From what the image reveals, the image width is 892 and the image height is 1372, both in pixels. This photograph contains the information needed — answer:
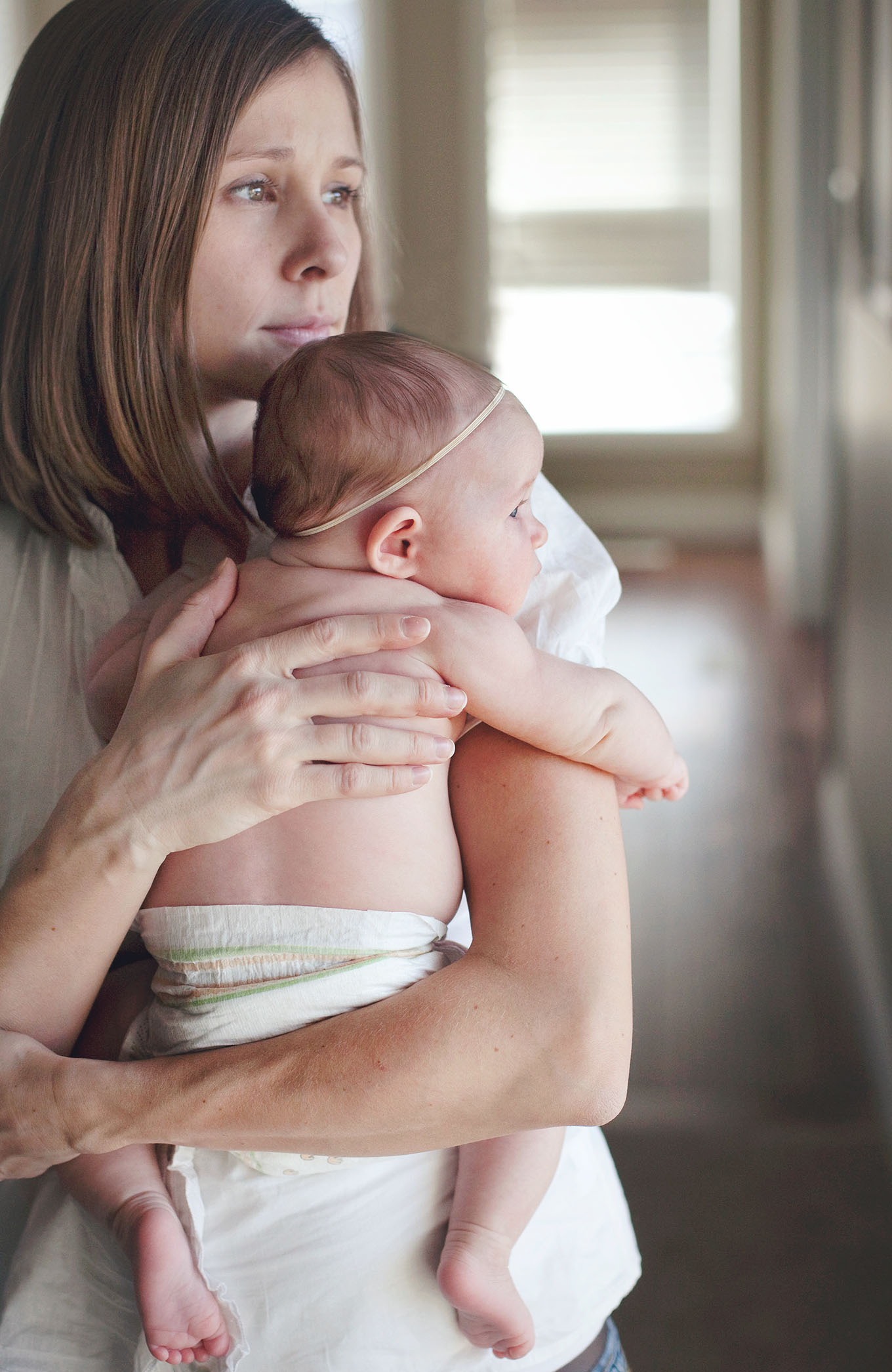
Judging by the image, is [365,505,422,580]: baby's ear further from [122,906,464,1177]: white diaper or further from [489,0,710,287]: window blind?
[489,0,710,287]: window blind

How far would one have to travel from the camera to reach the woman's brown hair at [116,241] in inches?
42.4

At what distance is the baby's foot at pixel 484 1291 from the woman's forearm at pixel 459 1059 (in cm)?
10

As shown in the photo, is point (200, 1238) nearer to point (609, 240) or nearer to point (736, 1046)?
point (736, 1046)

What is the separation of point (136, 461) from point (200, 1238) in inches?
25.8

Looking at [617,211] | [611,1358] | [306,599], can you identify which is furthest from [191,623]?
[617,211]

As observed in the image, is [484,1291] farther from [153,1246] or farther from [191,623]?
[191,623]

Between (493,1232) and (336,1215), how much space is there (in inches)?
4.8

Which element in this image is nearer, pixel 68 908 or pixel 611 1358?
pixel 68 908

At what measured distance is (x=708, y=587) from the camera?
210 inches

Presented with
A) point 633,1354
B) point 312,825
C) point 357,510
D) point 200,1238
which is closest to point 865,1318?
point 633,1354

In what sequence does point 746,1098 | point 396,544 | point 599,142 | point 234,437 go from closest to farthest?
point 396,544 < point 234,437 < point 746,1098 < point 599,142

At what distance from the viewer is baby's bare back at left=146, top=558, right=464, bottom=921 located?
0.95m

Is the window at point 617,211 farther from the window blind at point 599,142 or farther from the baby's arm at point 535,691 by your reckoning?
the baby's arm at point 535,691

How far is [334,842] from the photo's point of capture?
96 centimetres
